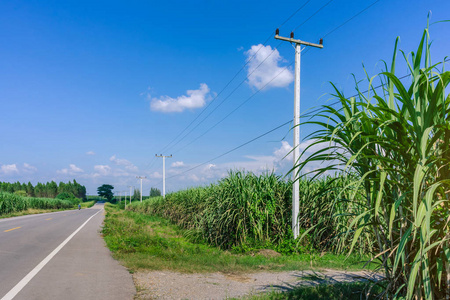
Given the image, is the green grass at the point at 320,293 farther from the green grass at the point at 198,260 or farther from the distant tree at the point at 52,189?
the distant tree at the point at 52,189

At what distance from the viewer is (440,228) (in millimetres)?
2896

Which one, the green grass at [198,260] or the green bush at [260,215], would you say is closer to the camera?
the green grass at [198,260]

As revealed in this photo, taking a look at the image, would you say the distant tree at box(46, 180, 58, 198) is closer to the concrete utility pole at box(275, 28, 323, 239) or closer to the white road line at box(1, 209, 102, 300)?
the white road line at box(1, 209, 102, 300)

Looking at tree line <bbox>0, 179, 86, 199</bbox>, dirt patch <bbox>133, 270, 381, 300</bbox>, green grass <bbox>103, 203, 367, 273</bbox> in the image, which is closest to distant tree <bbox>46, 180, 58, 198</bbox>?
tree line <bbox>0, 179, 86, 199</bbox>

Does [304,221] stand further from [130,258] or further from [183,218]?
[183,218]

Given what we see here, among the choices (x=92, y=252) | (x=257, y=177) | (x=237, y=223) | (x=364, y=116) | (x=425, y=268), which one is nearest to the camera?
(x=425, y=268)

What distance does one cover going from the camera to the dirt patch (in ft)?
19.2

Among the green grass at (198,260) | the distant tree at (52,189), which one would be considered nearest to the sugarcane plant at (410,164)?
the green grass at (198,260)

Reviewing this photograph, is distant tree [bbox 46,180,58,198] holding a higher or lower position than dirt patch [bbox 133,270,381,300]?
lower

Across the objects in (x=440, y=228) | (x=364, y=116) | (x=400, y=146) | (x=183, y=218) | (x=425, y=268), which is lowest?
(x=183, y=218)

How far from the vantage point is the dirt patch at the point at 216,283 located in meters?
5.84

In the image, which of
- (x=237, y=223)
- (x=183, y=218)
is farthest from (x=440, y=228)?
(x=183, y=218)

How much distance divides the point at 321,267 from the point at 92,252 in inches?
269

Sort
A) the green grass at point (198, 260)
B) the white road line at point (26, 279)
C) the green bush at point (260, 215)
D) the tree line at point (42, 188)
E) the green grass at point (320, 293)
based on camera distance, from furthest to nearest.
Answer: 1. the tree line at point (42, 188)
2. the green bush at point (260, 215)
3. the green grass at point (198, 260)
4. the white road line at point (26, 279)
5. the green grass at point (320, 293)
